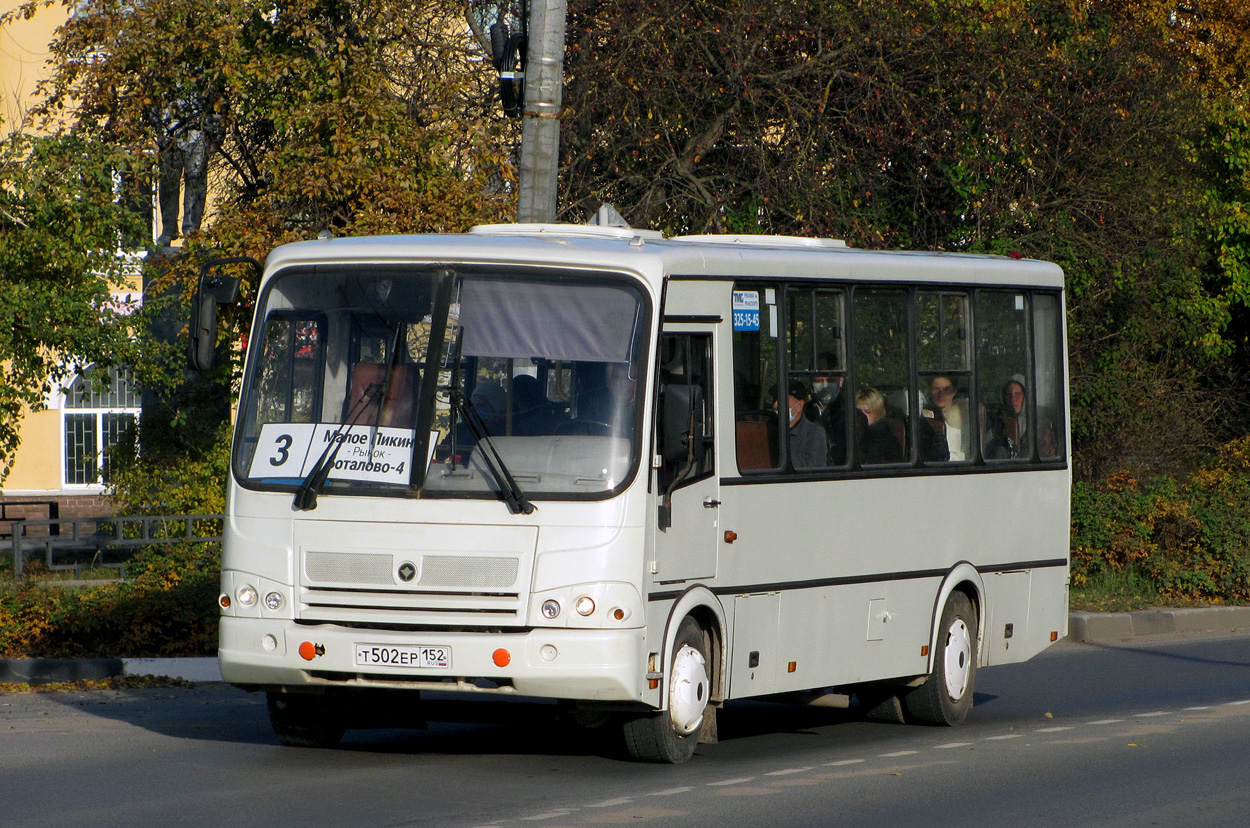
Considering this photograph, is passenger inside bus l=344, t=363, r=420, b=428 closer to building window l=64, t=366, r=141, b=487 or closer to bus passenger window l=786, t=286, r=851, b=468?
bus passenger window l=786, t=286, r=851, b=468

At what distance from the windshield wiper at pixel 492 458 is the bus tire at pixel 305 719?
5.94ft

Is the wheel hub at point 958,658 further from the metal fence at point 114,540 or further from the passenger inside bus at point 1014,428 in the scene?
the metal fence at point 114,540

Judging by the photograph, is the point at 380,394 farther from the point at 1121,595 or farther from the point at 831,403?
the point at 1121,595

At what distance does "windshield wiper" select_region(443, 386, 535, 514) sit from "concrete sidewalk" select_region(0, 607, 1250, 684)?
506 cm

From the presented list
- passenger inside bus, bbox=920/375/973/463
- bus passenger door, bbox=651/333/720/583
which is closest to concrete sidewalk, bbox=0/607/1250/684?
bus passenger door, bbox=651/333/720/583

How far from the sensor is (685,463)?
359 inches

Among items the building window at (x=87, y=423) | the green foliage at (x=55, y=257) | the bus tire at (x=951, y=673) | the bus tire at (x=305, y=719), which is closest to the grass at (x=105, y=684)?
the bus tire at (x=305, y=719)

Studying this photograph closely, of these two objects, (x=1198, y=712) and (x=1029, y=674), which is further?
(x=1029, y=674)

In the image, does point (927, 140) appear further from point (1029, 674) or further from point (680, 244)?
point (680, 244)

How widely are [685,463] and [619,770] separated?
1571 millimetres

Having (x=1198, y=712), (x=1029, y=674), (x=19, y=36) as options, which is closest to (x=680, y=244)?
(x=1198, y=712)

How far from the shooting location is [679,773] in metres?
9.05

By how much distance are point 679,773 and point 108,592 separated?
741 centimetres

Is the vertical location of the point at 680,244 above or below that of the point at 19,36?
below
